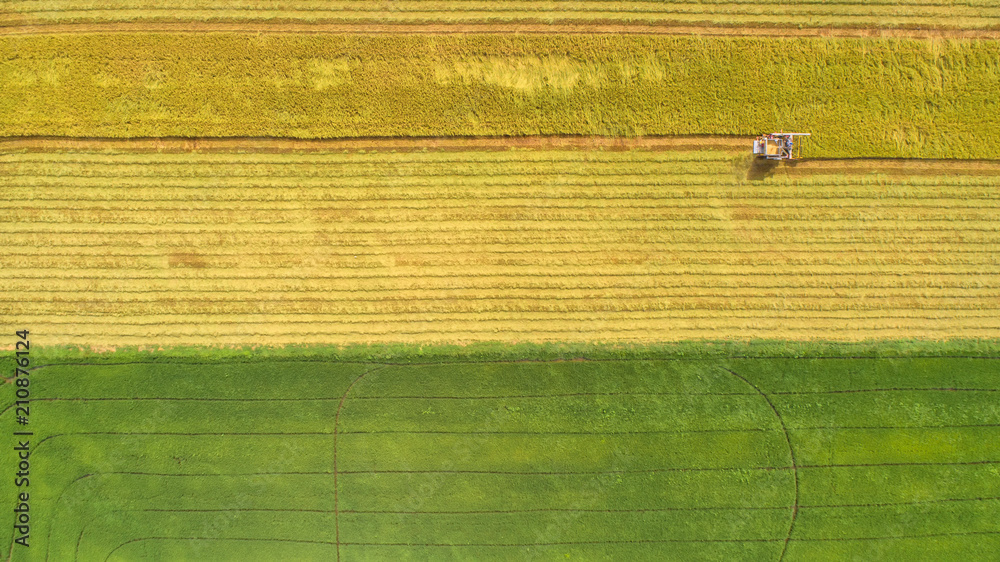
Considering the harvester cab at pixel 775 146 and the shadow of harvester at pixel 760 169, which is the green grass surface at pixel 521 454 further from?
the harvester cab at pixel 775 146

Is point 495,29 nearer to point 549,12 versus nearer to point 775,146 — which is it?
point 549,12

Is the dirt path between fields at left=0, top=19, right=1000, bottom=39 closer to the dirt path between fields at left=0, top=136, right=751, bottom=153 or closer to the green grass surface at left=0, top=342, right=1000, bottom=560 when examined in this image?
the dirt path between fields at left=0, top=136, right=751, bottom=153

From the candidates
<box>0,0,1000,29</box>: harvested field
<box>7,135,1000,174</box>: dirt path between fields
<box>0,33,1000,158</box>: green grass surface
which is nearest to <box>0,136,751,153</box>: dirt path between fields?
<box>7,135,1000,174</box>: dirt path between fields

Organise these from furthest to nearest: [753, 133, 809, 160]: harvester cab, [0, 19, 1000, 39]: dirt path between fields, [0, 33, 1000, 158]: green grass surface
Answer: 1. [0, 19, 1000, 39]: dirt path between fields
2. [0, 33, 1000, 158]: green grass surface
3. [753, 133, 809, 160]: harvester cab

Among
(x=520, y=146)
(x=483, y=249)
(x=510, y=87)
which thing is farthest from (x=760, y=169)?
(x=483, y=249)

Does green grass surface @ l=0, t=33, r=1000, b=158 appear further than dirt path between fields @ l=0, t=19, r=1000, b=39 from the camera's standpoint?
No

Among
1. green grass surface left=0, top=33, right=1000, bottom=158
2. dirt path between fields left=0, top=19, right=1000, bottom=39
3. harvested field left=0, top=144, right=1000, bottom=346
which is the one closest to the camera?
harvested field left=0, top=144, right=1000, bottom=346

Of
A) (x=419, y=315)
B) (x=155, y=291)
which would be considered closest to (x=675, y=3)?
(x=419, y=315)
